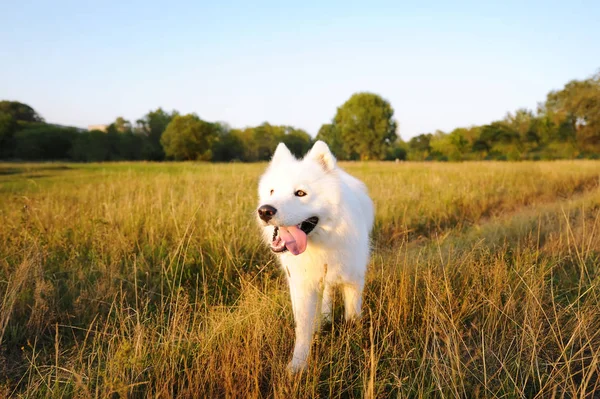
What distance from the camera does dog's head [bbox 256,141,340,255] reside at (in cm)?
229

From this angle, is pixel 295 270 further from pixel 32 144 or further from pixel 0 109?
pixel 0 109

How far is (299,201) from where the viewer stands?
2.42 m

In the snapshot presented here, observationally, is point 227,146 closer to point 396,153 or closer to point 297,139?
point 297,139

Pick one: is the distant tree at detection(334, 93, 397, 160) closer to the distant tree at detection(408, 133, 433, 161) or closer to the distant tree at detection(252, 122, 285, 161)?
the distant tree at detection(408, 133, 433, 161)

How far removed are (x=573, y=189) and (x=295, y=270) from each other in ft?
40.6

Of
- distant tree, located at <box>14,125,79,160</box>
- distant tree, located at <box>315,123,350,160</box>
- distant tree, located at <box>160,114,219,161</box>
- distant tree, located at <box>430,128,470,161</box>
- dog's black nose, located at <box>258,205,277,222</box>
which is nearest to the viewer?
dog's black nose, located at <box>258,205,277,222</box>

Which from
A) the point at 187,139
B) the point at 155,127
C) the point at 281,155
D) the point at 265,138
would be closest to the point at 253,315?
the point at 281,155

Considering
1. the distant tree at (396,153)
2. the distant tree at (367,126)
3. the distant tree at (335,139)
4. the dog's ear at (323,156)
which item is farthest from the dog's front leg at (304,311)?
the distant tree at (396,153)

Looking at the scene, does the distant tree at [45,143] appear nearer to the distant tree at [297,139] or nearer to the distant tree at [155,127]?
the distant tree at [155,127]

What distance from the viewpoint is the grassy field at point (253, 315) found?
1.99 meters

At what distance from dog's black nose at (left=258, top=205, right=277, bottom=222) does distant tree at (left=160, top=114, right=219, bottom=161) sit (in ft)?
162

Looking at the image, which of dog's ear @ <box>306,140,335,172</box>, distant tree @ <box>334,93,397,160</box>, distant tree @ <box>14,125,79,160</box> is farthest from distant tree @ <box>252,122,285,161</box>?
dog's ear @ <box>306,140,335,172</box>

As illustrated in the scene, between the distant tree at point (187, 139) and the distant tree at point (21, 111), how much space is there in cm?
2385

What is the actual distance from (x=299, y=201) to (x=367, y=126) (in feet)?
179
